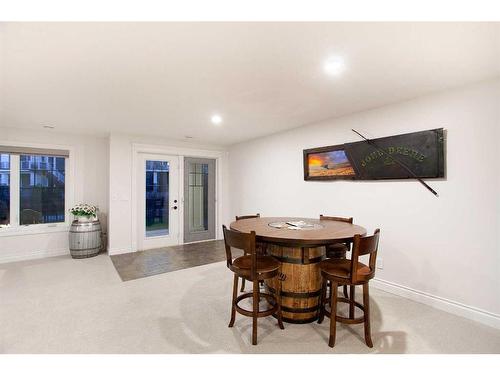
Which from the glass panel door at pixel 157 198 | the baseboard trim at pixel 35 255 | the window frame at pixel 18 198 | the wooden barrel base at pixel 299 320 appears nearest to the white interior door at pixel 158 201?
the glass panel door at pixel 157 198

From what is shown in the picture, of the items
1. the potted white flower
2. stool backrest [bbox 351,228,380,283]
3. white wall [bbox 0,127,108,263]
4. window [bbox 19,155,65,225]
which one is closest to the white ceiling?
white wall [bbox 0,127,108,263]

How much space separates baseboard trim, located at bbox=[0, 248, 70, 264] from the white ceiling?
7.69 feet

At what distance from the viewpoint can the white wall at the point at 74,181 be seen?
4.22 metres

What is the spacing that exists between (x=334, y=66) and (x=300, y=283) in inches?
73.1

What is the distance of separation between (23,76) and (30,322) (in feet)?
7.20

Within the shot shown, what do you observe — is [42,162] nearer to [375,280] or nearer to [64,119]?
[64,119]

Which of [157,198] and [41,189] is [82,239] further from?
[157,198]

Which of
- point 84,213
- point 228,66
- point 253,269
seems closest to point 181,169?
point 84,213

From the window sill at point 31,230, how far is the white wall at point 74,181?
0.04 meters

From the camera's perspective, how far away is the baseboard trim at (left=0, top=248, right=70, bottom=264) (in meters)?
4.19

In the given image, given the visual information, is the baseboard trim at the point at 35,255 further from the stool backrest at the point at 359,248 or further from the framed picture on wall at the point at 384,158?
the stool backrest at the point at 359,248

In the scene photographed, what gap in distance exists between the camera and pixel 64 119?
365 centimetres

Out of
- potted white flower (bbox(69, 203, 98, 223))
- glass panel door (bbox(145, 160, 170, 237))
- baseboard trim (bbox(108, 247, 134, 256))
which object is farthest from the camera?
glass panel door (bbox(145, 160, 170, 237))

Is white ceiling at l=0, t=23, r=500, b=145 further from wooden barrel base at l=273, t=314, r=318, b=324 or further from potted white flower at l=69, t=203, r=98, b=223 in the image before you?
wooden barrel base at l=273, t=314, r=318, b=324
